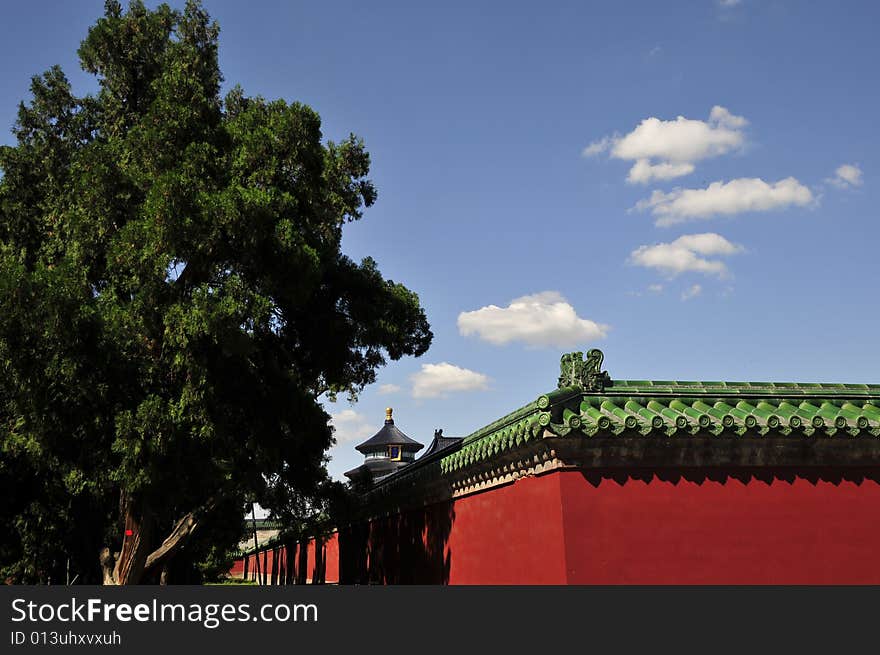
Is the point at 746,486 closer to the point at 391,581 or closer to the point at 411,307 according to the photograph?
the point at 411,307

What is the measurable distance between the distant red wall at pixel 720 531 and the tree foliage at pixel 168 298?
4.76 meters

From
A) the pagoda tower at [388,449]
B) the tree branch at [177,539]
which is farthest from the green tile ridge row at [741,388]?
the pagoda tower at [388,449]

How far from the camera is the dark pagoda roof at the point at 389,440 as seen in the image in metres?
47.7

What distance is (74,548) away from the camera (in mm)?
15875

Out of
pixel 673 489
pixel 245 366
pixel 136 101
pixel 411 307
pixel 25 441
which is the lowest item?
pixel 673 489

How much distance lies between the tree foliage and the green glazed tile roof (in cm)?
362

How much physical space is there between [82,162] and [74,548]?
775cm

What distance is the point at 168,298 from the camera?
1111cm

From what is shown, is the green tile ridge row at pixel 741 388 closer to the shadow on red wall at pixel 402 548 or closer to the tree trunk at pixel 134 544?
the shadow on red wall at pixel 402 548

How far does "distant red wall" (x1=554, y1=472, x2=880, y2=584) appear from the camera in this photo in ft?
29.5

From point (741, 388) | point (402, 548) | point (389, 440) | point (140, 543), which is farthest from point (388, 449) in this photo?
point (741, 388)

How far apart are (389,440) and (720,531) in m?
39.6
